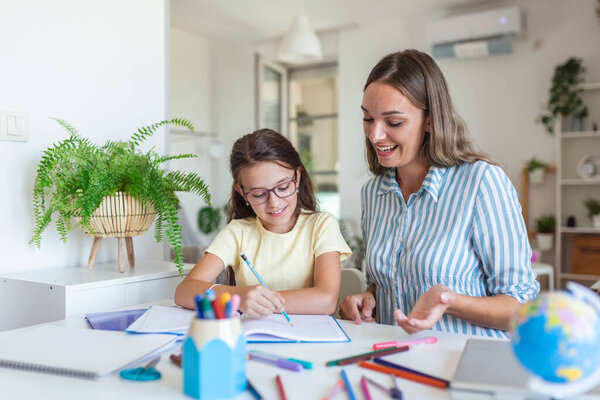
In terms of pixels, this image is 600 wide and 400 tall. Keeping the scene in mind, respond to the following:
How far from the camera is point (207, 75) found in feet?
19.5

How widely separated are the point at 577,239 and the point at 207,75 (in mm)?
4072

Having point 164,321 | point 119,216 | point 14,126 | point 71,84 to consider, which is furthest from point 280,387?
point 71,84

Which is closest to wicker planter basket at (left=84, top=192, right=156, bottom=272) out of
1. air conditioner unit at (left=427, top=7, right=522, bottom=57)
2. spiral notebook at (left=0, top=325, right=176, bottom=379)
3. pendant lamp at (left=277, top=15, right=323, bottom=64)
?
spiral notebook at (left=0, top=325, right=176, bottom=379)

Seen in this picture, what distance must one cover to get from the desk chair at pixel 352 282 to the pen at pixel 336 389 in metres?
0.80

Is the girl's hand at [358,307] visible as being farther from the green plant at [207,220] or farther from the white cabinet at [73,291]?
the green plant at [207,220]

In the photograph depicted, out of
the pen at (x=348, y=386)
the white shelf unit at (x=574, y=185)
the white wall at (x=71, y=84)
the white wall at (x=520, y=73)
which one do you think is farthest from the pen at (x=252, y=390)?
the white wall at (x=520, y=73)

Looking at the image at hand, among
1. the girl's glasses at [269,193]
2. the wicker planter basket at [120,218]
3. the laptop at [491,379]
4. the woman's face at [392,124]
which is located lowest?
the laptop at [491,379]

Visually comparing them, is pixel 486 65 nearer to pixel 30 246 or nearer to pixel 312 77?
pixel 312 77

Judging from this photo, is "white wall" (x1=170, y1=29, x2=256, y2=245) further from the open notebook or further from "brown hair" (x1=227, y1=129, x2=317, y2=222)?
the open notebook

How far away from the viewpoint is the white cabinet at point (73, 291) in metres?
1.42

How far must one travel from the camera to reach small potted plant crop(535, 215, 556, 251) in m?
4.52

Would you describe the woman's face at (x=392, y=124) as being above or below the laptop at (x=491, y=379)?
above

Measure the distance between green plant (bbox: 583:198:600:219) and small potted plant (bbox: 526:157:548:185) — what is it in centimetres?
41

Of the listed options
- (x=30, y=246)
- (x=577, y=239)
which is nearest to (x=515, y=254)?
(x=30, y=246)
